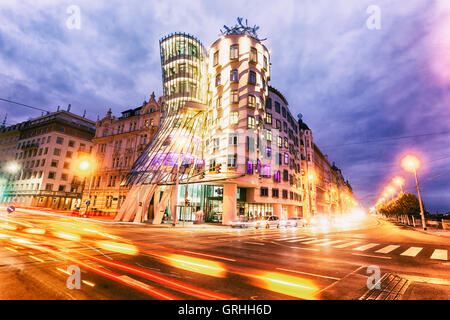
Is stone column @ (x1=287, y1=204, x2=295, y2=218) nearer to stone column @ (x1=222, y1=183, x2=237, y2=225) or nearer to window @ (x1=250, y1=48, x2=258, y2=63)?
stone column @ (x1=222, y1=183, x2=237, y2=225)

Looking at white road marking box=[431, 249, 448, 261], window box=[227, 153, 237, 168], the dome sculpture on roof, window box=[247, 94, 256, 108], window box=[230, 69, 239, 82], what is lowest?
white road marking box=[431, 249, 448, 261]

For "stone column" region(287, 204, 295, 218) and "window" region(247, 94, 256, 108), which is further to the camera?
"stone column" region(287, 204, 295, 218)

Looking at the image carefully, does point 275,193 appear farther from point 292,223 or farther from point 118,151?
point 118,151

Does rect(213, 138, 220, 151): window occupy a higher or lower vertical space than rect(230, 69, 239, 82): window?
lower

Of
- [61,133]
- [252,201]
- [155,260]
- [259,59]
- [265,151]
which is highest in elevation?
[259,59]

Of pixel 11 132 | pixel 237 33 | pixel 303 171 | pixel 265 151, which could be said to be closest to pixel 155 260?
pixel 265 151

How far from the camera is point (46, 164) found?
55375 mm

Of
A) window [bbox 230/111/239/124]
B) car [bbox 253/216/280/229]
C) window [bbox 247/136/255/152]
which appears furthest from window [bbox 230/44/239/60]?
car [bbox 253/216/280/229]

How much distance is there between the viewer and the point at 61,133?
59.0 meters

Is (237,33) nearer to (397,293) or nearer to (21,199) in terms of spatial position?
(397,293)

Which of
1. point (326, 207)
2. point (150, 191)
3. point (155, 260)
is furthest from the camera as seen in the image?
point (326, 207)

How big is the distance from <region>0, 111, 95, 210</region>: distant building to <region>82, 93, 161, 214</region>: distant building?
1106cm

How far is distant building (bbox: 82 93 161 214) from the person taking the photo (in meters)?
45.2

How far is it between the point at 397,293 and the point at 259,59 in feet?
117
